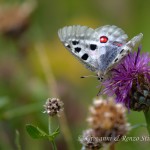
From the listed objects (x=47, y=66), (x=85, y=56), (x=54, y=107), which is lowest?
(x=54, y=107)

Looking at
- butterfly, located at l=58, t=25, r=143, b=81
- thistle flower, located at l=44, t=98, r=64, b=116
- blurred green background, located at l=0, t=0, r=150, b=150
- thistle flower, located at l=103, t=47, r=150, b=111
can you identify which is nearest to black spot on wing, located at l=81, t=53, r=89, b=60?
butterfly, located at l=58, t=25, r=143, b=81

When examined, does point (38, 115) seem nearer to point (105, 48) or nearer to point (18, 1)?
point (105, 48)

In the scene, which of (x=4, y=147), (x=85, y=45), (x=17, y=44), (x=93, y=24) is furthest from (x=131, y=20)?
(x=85, y=45)

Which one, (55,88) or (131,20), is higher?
(131,20)

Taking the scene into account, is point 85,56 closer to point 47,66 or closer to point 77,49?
point 77,49

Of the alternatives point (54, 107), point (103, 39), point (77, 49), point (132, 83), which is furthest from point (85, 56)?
point (54, 107)
